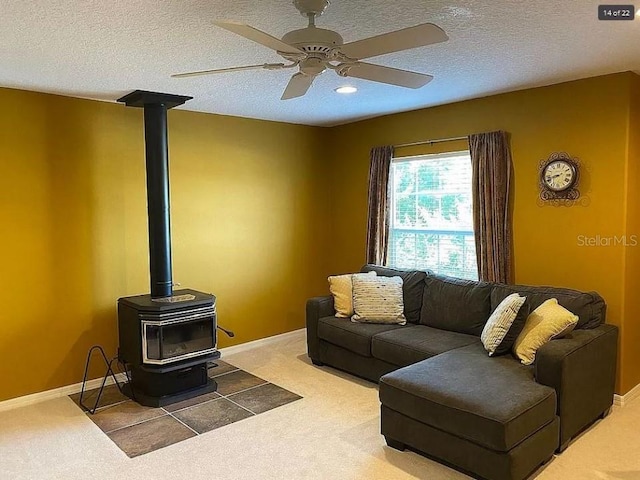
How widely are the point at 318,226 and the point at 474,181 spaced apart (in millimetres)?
2135

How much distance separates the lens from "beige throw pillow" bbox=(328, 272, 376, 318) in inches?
183

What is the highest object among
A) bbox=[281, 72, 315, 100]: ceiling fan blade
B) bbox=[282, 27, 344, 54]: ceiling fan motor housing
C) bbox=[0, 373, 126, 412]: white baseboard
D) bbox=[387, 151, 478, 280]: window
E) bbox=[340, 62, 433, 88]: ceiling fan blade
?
bbox=[282, 27, 344, 54]: ceiling fan motor housing

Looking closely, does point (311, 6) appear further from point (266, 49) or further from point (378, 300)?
point (378, 300)

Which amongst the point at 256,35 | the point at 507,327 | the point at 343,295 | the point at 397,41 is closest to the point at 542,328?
the point at 507,327

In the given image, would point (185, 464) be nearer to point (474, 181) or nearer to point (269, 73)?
point (269, 73)

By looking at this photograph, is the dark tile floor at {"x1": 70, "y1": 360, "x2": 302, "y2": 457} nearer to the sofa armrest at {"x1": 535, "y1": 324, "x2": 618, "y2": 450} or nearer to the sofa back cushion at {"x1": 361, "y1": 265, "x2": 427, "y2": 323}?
the sofa back cushion at {"x1": 361, "y1": 265, "x2": 427, "y2": 323}

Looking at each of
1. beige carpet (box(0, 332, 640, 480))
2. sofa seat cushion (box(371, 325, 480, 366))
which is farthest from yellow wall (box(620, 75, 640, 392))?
sofa seat cushion (box(371, 325, 480, 366))

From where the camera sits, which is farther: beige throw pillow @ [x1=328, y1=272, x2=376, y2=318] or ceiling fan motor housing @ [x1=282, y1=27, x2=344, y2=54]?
beige throw pillow @ [x1=328, y1=272, x2=376, y2=318]

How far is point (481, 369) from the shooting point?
320 cm

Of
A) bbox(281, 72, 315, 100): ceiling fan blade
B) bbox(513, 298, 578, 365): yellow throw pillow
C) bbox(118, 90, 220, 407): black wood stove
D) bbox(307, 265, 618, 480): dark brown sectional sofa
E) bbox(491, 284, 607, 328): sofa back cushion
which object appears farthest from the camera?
bbox(118, 90, 220, 407): black wood stove

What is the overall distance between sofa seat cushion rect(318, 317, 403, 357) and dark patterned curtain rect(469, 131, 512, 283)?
983 mm

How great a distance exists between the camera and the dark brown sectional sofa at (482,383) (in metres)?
2.68

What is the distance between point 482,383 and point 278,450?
134cm

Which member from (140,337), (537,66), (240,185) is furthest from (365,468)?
(240,185)
